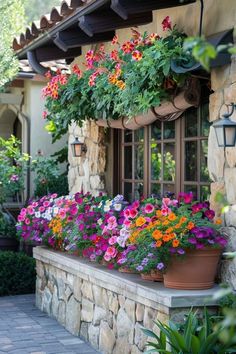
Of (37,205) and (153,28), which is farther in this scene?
(37,205)

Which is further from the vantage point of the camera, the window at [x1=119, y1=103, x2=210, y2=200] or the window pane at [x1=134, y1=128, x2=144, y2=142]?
the window pane at [x1=134, y1=128, x2=144, y2=142]

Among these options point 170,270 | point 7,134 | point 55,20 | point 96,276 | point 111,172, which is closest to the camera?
point 170,270

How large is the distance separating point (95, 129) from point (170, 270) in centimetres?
328

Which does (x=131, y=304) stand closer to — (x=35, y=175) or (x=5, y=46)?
(x=5, y=46)

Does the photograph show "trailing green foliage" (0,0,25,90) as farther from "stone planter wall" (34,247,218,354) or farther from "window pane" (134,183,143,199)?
"window pane" (134,183,143,199)

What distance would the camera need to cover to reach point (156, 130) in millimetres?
6301

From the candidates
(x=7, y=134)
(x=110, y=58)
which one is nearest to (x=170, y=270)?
(x=110, y=58)

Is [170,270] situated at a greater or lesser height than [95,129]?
lesser

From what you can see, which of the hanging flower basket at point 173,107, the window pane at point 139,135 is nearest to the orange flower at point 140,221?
the hanging flower basket at point 173,107

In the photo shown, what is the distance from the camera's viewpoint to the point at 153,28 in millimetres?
6059

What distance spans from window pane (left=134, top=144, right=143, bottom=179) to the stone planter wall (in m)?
1.17

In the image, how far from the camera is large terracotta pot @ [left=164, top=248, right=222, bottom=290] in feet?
14.6

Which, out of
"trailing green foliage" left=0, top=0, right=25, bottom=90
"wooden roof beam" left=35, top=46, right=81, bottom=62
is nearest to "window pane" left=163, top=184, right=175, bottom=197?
"wooden roof beam" left=35, top=46, right=81, bottom=62

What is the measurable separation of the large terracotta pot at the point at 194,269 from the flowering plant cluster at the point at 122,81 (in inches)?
54.4
